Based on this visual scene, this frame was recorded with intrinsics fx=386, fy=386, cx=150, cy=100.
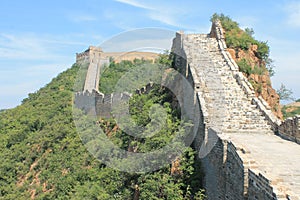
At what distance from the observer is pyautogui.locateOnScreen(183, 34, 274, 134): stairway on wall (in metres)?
10.9

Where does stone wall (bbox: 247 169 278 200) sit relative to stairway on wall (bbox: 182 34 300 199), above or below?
below

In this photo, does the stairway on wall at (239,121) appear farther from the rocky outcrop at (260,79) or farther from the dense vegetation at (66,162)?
the dense vegetation at (66,162)

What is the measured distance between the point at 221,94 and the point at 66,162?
10.3m

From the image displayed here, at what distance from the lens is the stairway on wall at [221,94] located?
10.9 m

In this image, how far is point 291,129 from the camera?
32.2 ft

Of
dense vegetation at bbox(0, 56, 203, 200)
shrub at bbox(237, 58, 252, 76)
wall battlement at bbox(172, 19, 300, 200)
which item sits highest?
shrub at bbox(237, 58, 252, 76)

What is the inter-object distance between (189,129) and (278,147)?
10.3ft

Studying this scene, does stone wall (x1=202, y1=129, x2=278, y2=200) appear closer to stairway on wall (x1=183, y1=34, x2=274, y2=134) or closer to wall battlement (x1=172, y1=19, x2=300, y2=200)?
wall battlement (x1=172, y1=19, x2=300, y2=200)

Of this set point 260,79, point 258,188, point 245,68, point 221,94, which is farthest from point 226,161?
point 260,79

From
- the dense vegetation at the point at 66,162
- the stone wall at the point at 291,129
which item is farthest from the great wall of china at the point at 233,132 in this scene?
the dense vegetation at the point at 66,162

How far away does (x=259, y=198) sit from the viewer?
657 centimetres

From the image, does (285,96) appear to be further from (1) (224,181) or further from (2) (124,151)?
(1) (224,181)

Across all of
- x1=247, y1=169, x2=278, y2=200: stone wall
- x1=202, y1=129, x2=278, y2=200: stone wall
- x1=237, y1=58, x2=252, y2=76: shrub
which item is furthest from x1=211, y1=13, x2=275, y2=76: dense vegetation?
x1=247, y1=169, x2=278, y2=200: stone wall

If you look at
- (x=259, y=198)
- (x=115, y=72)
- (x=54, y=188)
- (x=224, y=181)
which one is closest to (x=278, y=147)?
(x=224, y=181)
